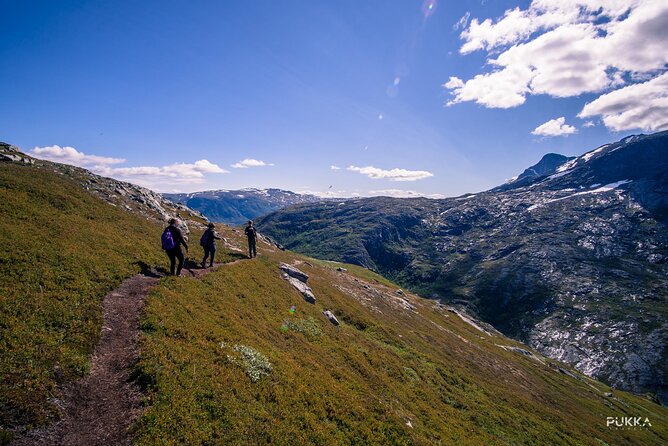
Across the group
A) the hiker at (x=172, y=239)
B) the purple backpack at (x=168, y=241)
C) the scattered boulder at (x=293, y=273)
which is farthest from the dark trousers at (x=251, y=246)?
the purple backpack at (x=168, y=241)

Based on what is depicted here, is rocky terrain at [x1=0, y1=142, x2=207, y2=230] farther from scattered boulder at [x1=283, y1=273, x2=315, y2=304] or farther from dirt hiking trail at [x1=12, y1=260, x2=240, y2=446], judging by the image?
dirt hiking trail at [x1=12, y1=260, x2=240, y2=446]

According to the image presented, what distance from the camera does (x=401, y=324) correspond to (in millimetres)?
57562

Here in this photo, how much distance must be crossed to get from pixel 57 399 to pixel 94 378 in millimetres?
1729

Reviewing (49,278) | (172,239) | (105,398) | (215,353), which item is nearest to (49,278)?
(49,278)

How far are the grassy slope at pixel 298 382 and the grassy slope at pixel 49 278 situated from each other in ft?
10.2

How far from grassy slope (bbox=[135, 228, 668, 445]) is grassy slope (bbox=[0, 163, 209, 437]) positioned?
10.2 feet

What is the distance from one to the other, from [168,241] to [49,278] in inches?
311

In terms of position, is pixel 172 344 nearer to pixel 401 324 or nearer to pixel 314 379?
pixel 314 379

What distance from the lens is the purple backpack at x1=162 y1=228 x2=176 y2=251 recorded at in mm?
25266

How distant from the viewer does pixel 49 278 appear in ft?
60.5

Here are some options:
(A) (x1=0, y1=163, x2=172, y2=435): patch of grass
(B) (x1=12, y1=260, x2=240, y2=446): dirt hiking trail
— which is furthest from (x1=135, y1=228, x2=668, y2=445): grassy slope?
(A) (x1=0, y1=163, x2=172, y2=435): patch of grass

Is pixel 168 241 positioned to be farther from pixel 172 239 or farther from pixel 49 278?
pixel 49 278

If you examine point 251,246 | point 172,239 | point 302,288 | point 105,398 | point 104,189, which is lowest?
point 302,288

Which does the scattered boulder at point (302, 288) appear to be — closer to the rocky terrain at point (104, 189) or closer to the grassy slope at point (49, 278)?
the grassy slope at point (49, 278)
